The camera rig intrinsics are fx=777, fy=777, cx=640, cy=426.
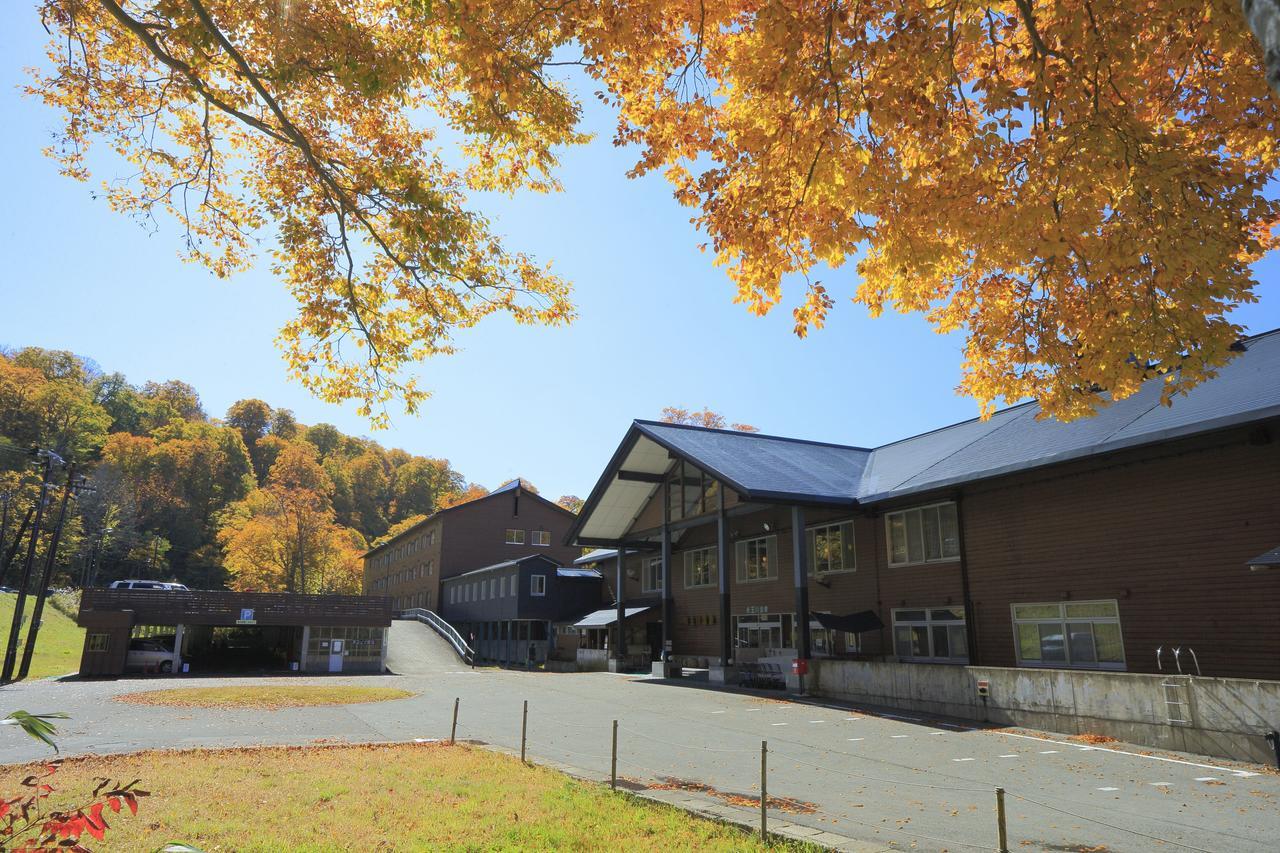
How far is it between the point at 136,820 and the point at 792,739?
1045 cm

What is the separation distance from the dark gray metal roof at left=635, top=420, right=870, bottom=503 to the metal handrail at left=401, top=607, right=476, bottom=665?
19.2m

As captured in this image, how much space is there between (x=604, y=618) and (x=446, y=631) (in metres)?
13.1

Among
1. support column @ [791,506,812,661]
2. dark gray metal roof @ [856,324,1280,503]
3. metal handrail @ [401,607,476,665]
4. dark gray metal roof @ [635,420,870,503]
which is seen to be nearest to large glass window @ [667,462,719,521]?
dark gray metal roof @ [635,420,870,503]

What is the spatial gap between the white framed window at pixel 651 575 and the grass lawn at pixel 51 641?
25210 mm

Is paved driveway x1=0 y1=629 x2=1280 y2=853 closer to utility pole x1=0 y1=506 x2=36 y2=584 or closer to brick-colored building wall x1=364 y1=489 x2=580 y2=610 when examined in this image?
utility pole x1=0 y1=506 x2=36 y2=584

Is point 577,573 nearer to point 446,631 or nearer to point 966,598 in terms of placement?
point 446,631

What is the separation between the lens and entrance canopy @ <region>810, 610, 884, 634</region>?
2455 centimetres

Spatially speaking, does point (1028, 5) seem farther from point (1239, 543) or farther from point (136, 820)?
point (1239, 543)

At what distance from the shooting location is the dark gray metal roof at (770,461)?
24.7 m

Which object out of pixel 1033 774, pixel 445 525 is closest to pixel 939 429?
pixel 1033 774

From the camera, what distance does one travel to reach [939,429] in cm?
2859

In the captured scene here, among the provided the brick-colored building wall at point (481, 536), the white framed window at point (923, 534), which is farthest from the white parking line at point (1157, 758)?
the brick-colored building wall at point (481, 536)

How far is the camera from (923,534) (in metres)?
23.9

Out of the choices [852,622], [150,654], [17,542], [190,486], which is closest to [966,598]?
[852,622]
